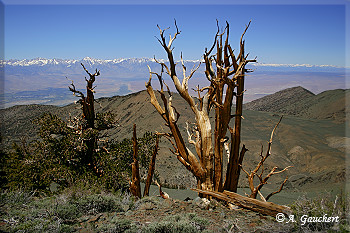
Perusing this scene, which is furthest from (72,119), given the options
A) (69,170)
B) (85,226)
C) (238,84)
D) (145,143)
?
(238,84)

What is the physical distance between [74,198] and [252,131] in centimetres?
2094

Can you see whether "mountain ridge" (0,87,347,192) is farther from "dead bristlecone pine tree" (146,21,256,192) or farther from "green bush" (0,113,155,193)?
"dead bristlecone pine tree" (146,21,256,192)

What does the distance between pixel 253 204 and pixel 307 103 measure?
45602mm

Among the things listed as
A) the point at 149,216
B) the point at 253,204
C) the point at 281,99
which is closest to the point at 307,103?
the point at 281,99

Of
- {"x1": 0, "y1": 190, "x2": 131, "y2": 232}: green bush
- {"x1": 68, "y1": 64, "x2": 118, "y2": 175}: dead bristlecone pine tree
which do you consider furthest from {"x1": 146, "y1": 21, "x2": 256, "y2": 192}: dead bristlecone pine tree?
{"x1": 68, "y1": 64, "x2": 118, "y2": 175}: dead bristlecone pine tree

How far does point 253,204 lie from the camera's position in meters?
5.07

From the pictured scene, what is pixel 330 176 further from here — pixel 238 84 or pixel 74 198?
pixel 74 198

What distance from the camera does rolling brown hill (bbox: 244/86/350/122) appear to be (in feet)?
117

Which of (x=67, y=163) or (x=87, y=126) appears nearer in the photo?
(x=67, y=163)

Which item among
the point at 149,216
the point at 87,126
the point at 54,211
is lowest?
the point at 149,216

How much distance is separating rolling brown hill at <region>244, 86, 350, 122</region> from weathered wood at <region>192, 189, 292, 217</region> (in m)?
32.3

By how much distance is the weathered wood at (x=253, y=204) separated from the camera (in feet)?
15.5

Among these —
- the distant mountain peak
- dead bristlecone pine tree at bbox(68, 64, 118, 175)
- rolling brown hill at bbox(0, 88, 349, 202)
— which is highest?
the distant mountain peak

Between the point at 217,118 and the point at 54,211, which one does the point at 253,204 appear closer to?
the point at 217,118
